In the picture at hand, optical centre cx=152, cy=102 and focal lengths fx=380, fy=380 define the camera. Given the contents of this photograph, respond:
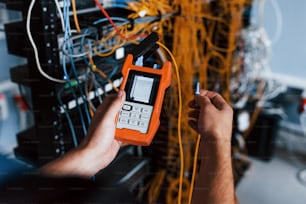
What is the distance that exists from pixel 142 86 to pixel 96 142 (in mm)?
177

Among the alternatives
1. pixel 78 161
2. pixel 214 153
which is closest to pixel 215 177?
pixel 214 153

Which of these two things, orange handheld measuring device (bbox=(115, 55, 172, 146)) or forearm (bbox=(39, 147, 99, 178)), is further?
orange handheld measuring device (bbox=(115, 55, 172, 146))

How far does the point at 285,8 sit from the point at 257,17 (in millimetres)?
183

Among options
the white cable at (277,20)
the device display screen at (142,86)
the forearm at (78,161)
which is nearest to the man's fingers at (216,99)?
the device display screen at (142,86)

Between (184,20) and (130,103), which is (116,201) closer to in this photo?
→ (130,103)

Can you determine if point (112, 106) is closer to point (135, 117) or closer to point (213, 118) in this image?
point (135, 117)

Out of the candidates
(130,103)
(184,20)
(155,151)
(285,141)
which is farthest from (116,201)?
(285,141)

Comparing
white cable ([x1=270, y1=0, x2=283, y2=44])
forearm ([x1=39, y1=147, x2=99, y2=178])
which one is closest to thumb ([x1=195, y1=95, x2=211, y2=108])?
forearm ([x1=39, y1=147, x2=99, y2=178])

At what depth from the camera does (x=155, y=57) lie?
141 centimetres

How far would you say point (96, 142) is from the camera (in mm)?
792

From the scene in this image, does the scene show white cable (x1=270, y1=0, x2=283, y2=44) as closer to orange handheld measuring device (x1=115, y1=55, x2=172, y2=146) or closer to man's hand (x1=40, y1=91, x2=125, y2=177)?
orange handheld measuring device (x1=115, y1=55, x2=172, y2=146)

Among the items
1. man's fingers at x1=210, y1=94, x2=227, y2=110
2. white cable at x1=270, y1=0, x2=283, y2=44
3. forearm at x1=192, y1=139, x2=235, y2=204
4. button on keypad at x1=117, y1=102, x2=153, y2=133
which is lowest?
forearm at x1=192, y1=139, x2=235, y2=204

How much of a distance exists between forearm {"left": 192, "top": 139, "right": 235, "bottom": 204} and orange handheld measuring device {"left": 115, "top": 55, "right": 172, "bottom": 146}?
148 millimetres

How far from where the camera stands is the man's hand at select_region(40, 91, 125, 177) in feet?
2.50
